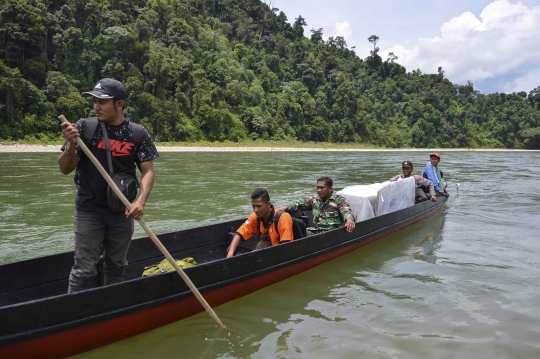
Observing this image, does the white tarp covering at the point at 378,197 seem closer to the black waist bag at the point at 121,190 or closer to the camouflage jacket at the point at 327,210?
the camouflage jacket at the point at 327,210

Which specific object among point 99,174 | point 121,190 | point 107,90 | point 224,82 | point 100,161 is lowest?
point 121,190

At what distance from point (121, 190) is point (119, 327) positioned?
1345 millimetres

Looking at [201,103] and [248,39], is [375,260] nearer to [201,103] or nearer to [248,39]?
[201,103]

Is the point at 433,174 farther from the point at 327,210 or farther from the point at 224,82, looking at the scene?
the point at 224,82

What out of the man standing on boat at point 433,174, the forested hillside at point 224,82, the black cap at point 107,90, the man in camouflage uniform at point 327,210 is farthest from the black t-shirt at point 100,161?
the forested hillside at point 224,82

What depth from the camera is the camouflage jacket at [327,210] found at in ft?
21.4

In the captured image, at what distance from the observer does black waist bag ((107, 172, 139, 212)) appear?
136 inches

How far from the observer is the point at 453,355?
4.03 m

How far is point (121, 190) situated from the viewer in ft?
11.5

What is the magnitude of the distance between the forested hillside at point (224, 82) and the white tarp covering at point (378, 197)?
34766 mm

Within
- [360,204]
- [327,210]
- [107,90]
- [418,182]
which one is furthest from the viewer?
[418,182]

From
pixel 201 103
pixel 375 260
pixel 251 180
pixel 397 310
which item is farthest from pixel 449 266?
pixel 201 103

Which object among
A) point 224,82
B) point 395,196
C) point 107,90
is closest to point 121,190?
point 107,90

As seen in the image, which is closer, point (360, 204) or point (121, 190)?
point (121, 190)
